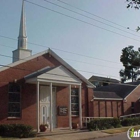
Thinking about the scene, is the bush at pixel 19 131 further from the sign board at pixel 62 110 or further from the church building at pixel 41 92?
the sign board at pixel 62 110

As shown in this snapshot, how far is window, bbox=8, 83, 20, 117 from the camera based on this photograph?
25219 mm

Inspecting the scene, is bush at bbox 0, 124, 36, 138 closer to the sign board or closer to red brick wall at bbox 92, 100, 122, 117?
the sign board

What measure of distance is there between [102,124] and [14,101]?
29.4ft

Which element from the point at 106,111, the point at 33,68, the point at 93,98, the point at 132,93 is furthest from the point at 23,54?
the point at 132,93

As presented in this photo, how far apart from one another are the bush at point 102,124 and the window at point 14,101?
6978 mm

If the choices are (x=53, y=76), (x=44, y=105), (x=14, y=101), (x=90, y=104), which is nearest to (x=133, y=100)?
(x=90, y=104)

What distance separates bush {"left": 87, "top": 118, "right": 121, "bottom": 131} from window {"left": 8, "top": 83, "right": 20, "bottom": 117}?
6.98 metres

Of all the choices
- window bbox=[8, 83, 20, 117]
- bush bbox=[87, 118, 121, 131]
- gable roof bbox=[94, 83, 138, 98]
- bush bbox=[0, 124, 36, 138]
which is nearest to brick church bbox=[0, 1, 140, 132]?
window bbox=[8, 83, 20, 117]

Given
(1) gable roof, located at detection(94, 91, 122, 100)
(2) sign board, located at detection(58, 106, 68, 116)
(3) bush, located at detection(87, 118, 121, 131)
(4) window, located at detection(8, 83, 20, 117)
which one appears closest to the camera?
(4) window, located at detection(8, 83, 20, 117)

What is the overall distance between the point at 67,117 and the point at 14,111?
21.1ft

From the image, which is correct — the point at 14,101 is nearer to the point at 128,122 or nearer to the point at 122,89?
the point at 128,122

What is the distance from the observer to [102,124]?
27625 mm

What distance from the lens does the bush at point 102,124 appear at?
26570 millimetres

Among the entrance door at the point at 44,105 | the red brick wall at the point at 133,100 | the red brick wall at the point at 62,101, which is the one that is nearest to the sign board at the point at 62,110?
the red brick wall at the point at 62,101
